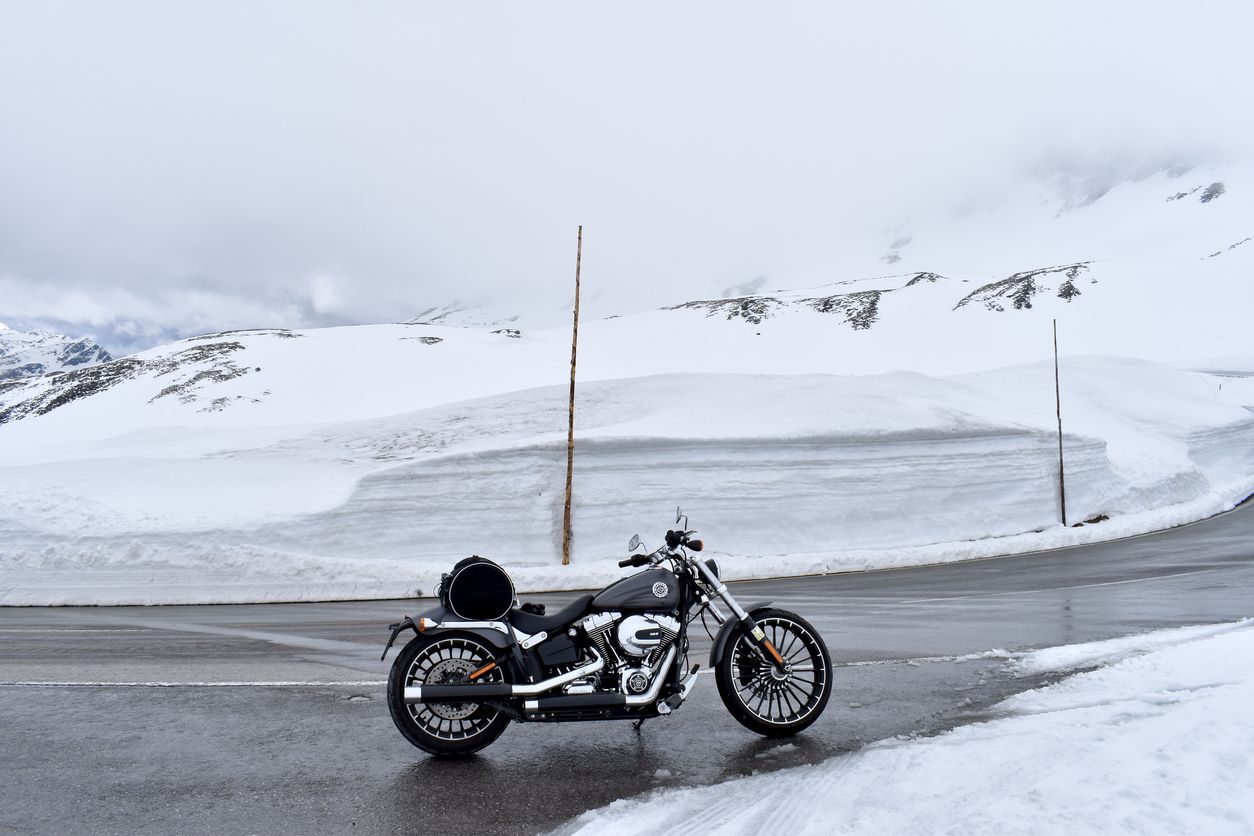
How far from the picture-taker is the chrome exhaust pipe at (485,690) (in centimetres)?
454

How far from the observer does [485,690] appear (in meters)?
4.55

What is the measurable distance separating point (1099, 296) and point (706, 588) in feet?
284

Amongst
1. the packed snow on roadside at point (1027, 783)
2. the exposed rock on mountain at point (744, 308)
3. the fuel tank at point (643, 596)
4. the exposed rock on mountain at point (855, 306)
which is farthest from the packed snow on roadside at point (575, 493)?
the exposed rock on mountain at point (744, 308)

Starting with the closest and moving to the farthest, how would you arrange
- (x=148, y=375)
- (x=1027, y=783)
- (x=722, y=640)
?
(x=1027, y=783), (x=722, y=640), (x=148, y=375)

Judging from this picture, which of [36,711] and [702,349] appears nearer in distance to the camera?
[36,711]

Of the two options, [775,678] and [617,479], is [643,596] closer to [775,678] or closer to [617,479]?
[775,678]

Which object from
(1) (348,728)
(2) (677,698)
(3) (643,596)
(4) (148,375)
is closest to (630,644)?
(3) (643,596)

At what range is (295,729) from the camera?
16.9ft

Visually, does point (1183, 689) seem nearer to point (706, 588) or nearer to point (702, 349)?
point (706, 588)

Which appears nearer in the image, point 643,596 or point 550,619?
point 643,596

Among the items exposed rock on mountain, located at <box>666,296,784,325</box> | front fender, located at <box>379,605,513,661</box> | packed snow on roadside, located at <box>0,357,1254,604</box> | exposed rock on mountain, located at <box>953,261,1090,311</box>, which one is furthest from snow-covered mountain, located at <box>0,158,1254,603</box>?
exposed rock on mountain, located at <box>666,296,784,325</box>

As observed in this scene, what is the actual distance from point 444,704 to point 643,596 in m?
1.37

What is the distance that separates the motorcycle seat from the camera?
469 centimetres

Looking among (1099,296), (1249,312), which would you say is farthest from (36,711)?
(1099,296)
